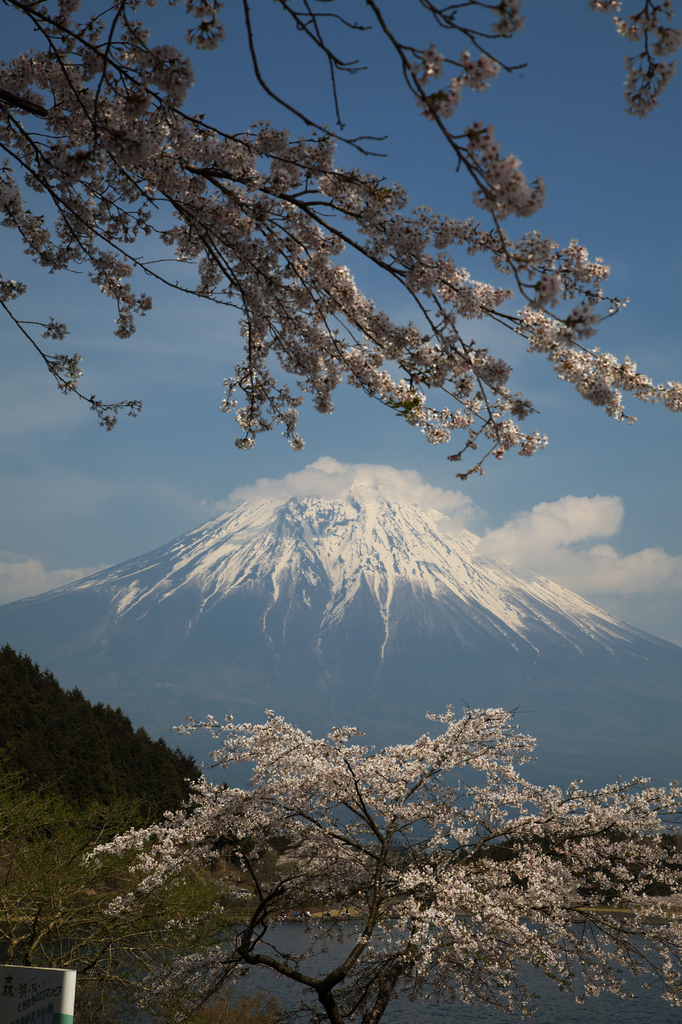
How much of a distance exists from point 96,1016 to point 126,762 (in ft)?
91.5

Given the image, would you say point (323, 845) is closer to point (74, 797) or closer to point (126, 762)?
point (74, 797)

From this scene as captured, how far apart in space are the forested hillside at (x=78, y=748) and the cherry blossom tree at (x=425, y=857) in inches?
998

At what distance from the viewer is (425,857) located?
22.5ft

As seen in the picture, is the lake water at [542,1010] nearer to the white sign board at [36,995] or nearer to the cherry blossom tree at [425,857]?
the cherry blossom tree at [425,857]

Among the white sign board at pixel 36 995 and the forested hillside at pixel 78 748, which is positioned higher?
the white sign board at pixel 36 995

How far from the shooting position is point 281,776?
727 cm

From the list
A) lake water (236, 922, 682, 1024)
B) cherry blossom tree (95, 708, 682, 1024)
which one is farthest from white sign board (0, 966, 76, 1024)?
lake water (236, 922, 682, 1024)

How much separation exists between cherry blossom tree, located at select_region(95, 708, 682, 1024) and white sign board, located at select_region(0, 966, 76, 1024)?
153 inches

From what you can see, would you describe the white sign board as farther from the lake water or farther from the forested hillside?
the forested hillside

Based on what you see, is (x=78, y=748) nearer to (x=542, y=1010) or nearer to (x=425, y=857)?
(x=542, y=1010)

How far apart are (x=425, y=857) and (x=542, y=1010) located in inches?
689

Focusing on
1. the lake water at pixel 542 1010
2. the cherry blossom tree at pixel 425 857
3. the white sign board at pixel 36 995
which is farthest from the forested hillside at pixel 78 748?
the white sign board at pixel 36 995

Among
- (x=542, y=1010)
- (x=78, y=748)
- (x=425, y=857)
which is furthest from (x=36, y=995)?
(x=78, y=748)

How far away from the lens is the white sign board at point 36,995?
2.64 metres
